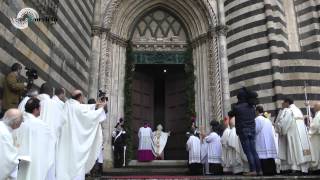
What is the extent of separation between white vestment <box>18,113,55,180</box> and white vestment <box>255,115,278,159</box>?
444 cm

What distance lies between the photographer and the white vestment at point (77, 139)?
6.14m

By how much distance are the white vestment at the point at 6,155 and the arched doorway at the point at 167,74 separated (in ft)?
34.3

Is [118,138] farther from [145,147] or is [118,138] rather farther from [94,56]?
[94,56]

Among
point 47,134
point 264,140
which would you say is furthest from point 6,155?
point 264,140

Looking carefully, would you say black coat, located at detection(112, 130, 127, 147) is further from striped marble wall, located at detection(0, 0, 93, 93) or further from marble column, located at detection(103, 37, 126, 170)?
striped marble wall, located at detection(0, 0, 93, 93)

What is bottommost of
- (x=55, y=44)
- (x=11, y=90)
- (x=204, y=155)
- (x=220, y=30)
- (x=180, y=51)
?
(x=204, y=155)

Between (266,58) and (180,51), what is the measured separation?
405 centimetres

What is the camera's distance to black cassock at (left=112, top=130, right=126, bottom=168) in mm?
12383

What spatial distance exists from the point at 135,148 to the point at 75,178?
28.0 ft

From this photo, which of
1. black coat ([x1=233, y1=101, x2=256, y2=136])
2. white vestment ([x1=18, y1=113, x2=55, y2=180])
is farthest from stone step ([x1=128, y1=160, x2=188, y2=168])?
white vestment ([x1=18, y1=113, x2=55, y2=180])

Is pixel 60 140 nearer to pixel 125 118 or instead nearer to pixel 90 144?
pixel 90 144

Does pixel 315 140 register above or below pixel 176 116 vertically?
below

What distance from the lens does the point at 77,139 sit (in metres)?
6.36

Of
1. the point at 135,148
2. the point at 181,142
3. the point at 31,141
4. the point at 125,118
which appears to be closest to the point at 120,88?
the point at 125,118
